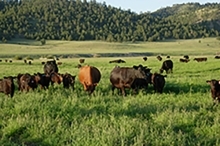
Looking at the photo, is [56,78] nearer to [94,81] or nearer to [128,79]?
[94,81]

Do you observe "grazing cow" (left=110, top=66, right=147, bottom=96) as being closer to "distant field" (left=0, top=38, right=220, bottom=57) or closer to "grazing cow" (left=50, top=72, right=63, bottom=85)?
"grazing cow" (left=50, top=72, right=63, bottom=85)

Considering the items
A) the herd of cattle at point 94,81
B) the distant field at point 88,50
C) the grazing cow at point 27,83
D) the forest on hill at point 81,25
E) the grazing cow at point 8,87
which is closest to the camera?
the grazing cow at point 8,87

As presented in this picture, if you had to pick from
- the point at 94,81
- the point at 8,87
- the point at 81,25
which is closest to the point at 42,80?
the point at 8,87

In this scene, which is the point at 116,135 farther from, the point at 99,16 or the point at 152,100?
the point at 99,16

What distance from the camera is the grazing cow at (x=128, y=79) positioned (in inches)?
600

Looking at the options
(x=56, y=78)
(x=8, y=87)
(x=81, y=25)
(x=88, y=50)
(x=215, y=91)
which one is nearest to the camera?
(x=215, y=91)

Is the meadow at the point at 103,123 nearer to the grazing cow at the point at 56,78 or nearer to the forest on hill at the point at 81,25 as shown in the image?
the grazing cow at the point at 56,78

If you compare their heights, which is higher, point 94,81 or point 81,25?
point 81,25

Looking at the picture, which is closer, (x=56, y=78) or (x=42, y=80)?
(x=42, y=80)

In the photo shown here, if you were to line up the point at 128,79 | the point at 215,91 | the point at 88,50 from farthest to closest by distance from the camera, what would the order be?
the point at 88,50
the point at 128,79
the point at 215,91

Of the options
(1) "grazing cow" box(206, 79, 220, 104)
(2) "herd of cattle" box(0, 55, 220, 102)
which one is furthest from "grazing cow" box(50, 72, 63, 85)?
(1) "grazing cow" box(206, 79, 220, 104)

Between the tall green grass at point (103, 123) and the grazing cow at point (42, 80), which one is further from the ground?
the grazing cow at point (42, 80)

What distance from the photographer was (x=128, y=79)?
15.3 m

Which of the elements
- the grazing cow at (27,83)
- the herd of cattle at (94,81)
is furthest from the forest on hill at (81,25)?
the grazing cow at (27,83)
